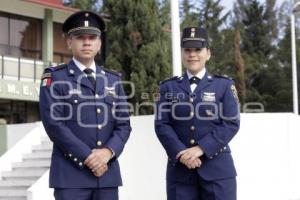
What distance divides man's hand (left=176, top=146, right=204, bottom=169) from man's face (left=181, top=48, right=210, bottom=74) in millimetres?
564

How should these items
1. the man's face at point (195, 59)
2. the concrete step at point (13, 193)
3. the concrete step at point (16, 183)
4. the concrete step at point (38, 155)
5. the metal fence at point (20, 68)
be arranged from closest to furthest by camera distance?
the man's face at point (195, 59), the concrete step at point (13, 193), the concrete step at point (16, 183), the concrete step at point (38, 155), the metal fence at point (20, 68)

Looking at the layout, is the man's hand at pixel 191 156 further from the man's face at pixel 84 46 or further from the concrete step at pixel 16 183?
the concrete step at pixel 16 183

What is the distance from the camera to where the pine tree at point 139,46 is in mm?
18578

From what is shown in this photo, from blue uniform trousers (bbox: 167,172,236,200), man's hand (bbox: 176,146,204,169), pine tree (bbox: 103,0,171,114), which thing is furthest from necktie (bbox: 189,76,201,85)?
pine tree (bbox: 103,0,171,114)

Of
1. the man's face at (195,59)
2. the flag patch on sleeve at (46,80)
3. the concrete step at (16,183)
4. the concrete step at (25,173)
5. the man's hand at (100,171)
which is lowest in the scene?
the concrete step at (16,183)

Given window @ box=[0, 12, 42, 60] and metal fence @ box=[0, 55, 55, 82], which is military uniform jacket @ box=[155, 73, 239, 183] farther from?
window @ box=[0, 12, 42, 60]

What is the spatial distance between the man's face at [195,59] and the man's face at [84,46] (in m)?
0.69

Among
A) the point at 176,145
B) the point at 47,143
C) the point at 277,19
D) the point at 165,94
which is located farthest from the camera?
the point at 277,19

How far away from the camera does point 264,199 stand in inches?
332

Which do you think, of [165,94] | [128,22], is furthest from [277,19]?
[165,94]

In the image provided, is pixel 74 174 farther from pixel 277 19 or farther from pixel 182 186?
pixel 277 19

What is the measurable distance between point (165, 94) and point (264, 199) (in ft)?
15.6

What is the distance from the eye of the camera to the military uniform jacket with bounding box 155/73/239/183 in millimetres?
3891

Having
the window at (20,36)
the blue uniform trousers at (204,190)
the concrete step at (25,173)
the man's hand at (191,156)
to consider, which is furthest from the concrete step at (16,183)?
the window at (20,36)
